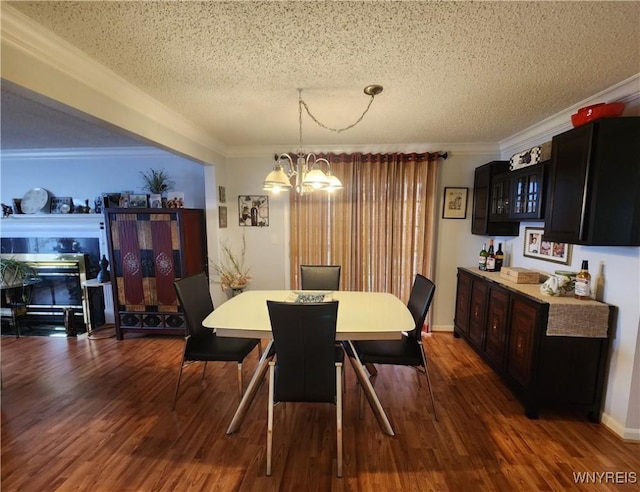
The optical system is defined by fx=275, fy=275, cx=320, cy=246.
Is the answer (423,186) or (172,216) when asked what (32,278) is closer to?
(172,216)

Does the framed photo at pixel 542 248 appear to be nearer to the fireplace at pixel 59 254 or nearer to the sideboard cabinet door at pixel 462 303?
the sideboard cabinet door at pixel 462 303

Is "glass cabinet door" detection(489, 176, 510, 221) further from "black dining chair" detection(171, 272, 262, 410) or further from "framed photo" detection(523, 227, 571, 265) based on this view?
"black dining chair" detection(171, 272, 262, 410)

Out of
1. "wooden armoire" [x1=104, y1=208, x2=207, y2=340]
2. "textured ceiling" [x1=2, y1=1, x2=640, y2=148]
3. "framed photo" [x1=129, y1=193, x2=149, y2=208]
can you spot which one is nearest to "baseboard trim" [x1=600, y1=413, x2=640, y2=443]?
"textured ceiling" [x1=2, y1=1, x2=640, y2=148]

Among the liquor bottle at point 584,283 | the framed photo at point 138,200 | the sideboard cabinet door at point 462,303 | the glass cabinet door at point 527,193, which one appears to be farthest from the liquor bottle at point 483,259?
the framed photo at point 138,200

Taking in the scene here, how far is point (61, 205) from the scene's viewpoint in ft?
12.3

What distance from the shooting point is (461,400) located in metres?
2.26

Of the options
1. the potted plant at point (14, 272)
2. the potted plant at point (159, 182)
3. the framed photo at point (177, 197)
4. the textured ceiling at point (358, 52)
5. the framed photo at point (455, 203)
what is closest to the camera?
the textured ceiling at point (358, 52)

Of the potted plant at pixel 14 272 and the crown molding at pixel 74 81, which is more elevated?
the crown molding at pixel 74 81

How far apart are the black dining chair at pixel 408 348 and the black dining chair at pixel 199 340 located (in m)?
0.87

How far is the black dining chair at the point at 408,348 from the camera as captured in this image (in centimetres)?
202

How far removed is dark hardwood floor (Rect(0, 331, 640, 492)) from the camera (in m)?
1.57

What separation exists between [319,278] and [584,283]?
212 centimetres

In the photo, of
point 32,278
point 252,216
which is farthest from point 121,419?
point 32,278

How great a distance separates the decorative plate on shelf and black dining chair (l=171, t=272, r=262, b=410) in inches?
123
